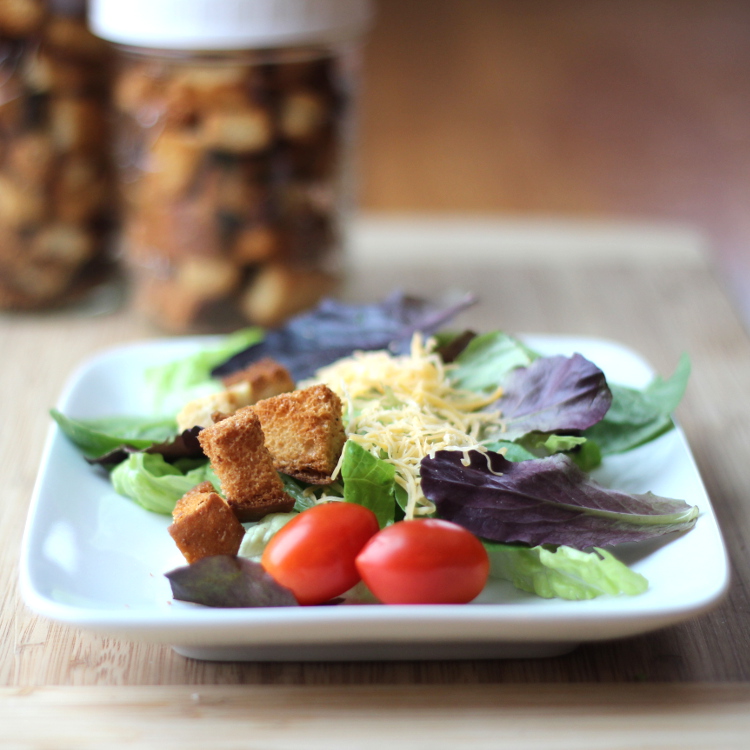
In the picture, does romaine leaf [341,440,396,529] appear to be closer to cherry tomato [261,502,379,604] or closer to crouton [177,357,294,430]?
cherry tomato [261,502,379,604]

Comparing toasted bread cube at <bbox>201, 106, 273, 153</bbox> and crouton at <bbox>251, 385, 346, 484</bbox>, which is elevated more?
toasted bread cube at <bbox>201, 106, 273, 153</bbox>

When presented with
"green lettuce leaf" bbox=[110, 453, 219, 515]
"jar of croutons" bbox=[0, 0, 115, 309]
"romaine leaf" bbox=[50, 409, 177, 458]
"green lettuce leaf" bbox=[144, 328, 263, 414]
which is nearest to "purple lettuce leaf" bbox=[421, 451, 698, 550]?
"green lettuce leaf" bbox=[110, 453, 219, 515]

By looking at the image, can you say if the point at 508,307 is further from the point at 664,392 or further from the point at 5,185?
the point at 5,185

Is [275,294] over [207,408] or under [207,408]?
under

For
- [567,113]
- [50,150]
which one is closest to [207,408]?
[50,150]

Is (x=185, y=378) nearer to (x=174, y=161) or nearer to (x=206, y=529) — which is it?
(x=174, y=161)

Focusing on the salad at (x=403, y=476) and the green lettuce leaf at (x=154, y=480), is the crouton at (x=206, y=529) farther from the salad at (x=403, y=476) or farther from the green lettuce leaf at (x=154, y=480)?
the green lettuce leaf at (x=154, y=480)
